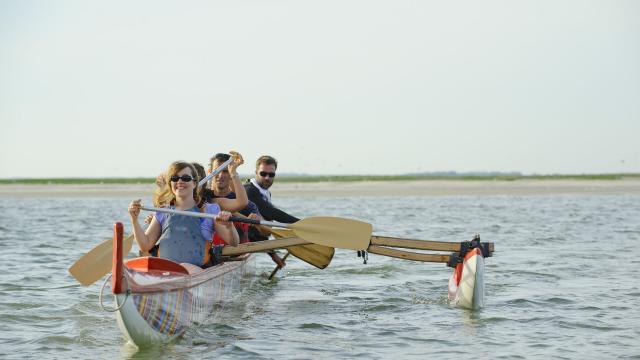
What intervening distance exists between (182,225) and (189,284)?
2.58ft

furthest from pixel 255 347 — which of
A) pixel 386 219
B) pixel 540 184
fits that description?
pixel 540 184

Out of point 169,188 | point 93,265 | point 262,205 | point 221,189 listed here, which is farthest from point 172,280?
point 262,205

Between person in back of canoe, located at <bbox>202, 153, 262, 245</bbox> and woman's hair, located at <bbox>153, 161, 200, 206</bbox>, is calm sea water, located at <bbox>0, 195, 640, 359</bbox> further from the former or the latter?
woman's hair, located at <bbox>153, 161, 200, 206</bbox>

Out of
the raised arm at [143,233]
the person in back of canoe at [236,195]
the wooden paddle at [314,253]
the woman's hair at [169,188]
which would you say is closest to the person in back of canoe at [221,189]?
the person in back of canoe at [236,195]

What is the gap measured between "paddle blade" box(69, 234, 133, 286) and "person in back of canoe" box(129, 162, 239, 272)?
1.12 m

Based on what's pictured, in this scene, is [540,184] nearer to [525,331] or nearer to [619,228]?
[619,228]

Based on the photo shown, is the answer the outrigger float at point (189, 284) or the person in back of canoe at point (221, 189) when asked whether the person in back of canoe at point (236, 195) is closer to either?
the person in back of canoe at point (221, 189)

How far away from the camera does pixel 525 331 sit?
8.72m

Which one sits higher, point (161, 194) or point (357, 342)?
point (161, 194)

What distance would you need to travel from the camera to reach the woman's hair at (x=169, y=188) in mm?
8055

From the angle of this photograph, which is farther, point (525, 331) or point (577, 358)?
point (525, 331)

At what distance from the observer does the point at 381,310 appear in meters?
10.1

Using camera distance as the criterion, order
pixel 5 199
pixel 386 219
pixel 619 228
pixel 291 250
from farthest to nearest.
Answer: pixel 5 199, pixel 386 219, pixel 619 228, pixel 291 250

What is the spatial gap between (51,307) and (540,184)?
4205cm
